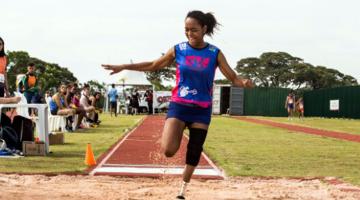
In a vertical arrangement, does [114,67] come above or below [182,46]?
below

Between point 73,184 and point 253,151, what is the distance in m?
6.13

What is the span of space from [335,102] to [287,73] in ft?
200

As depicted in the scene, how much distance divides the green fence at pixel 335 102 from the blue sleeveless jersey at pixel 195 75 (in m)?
34.6

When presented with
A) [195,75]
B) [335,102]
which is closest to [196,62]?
[195,75]

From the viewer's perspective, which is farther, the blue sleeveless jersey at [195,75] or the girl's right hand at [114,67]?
the girl's right hand at [114,67]

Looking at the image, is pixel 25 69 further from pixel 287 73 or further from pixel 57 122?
pixel 57 122

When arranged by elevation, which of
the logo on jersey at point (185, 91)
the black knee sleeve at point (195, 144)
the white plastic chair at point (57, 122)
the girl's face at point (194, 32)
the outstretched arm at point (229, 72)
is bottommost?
the white plastic chair at point (57, 122)

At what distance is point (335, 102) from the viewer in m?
43.0

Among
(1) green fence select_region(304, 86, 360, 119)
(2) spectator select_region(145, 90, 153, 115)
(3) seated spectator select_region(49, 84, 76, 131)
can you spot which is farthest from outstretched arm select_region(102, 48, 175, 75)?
(2) spectator select_region(145, 90, 153, 115)

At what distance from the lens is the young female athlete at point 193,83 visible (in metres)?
6.38

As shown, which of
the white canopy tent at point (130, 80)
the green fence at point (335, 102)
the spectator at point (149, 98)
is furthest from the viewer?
the white canopy tent at point (130, 80)

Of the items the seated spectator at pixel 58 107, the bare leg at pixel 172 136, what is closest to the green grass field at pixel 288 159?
the bare leg at pixel 172 136

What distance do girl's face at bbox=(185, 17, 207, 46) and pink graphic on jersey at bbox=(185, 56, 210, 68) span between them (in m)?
0.18

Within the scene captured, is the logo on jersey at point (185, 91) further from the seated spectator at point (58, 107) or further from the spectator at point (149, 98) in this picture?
the spectator at point (149, 98)
